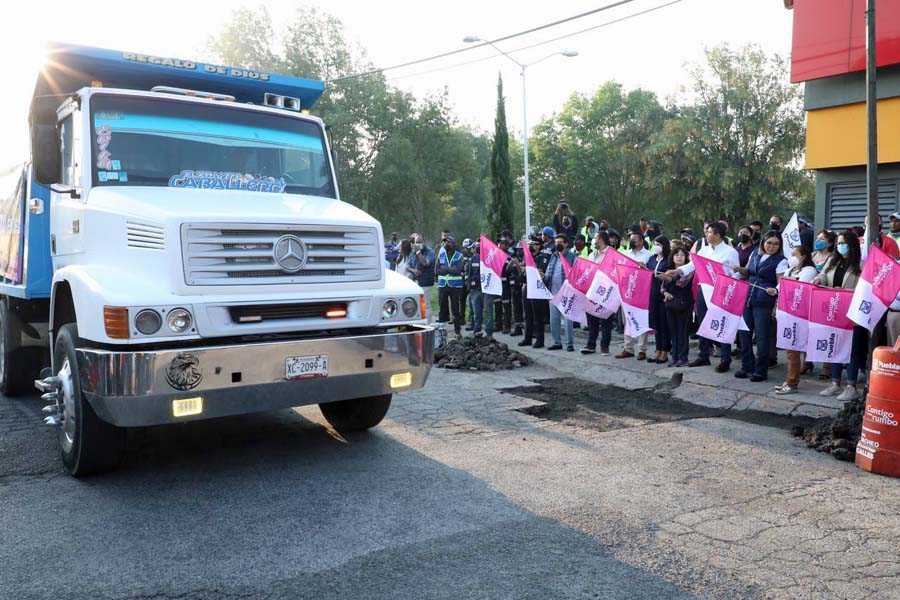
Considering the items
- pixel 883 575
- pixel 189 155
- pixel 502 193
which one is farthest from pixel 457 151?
pixel 883 575

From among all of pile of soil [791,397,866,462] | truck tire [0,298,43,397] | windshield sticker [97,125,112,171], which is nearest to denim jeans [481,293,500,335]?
pile of soil [791,397,866,462]

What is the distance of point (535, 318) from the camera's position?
513 inches

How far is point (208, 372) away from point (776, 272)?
7.37 meters

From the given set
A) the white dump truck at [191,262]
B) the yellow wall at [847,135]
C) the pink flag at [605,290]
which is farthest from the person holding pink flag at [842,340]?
the yellow wall at [847,135]

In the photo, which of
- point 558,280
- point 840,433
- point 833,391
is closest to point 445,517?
point 840,433

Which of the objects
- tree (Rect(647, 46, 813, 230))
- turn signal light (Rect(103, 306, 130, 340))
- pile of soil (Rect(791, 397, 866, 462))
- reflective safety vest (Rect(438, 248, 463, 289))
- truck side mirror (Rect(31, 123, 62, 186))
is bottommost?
pile of soil (Rect(791, 397, 866, 462))

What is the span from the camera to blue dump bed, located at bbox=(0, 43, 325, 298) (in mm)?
6375

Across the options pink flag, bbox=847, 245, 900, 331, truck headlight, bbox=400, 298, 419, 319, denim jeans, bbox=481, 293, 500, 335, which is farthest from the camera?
denim jeans, bbox=481, 293, 500, 335

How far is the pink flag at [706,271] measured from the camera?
9.74 metres

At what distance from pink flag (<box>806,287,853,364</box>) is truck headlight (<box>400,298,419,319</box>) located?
493 cm

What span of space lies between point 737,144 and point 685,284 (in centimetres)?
3406

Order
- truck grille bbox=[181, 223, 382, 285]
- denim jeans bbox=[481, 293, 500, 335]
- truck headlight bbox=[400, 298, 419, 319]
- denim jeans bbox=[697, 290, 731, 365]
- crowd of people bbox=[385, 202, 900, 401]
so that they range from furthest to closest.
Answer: denim jeans bbox=[481, 293, 500, 335] < denim jeans bbox=[697, 290, 731, 365] < crowd of people bbox=[385, 202, 900, 401] < truck headlight bbox=[400, 298, 419, 319] < truck grille bbox=[181, 223, 382, 285]

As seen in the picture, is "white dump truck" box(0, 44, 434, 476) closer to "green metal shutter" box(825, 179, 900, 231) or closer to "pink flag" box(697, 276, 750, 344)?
"pink flag" box(697, 276, 750, 344)

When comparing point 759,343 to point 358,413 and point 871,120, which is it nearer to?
point 871,120
